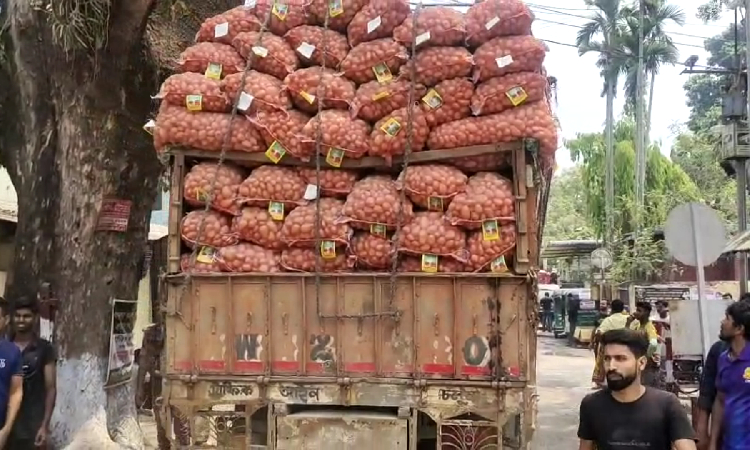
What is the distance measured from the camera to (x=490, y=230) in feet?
16.1

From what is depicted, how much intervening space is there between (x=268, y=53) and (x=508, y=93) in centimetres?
169

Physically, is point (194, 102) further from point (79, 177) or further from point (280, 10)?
point (79, 177)

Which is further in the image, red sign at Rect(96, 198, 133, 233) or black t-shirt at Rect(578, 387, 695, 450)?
red sign at Rect(96, 198, 133, 233)

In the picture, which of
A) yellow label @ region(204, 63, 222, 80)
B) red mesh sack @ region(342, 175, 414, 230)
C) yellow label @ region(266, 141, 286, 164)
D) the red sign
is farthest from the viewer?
the red sign

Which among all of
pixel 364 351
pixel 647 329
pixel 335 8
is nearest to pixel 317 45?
pixel 335 8

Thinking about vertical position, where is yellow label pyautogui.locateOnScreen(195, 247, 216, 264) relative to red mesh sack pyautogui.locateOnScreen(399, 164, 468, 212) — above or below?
below

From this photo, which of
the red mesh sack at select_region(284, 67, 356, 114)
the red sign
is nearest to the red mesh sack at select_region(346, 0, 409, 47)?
the red mesh sack at select_region(284, 67, 356, 114)

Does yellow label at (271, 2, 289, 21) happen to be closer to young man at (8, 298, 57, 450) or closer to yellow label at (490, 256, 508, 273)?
yellow label at (490, 256, 508, 273)

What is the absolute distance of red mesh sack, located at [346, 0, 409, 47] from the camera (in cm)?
541

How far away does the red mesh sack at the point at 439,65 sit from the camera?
5.22m

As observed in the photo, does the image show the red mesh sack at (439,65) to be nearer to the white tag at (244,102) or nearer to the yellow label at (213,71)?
the white tag at (244,102)

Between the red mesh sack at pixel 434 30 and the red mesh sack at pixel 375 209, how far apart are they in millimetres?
1048

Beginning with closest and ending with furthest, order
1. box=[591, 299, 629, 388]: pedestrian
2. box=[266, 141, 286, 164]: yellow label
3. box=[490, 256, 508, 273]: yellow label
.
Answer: box=[490, 256, 508, 273]: yellow label
box=[266, 141, 286, 164]: yellow label
box=[591, 299, 629, 388]: pedestrian

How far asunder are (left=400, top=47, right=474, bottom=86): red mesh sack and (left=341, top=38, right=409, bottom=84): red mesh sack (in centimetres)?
9
